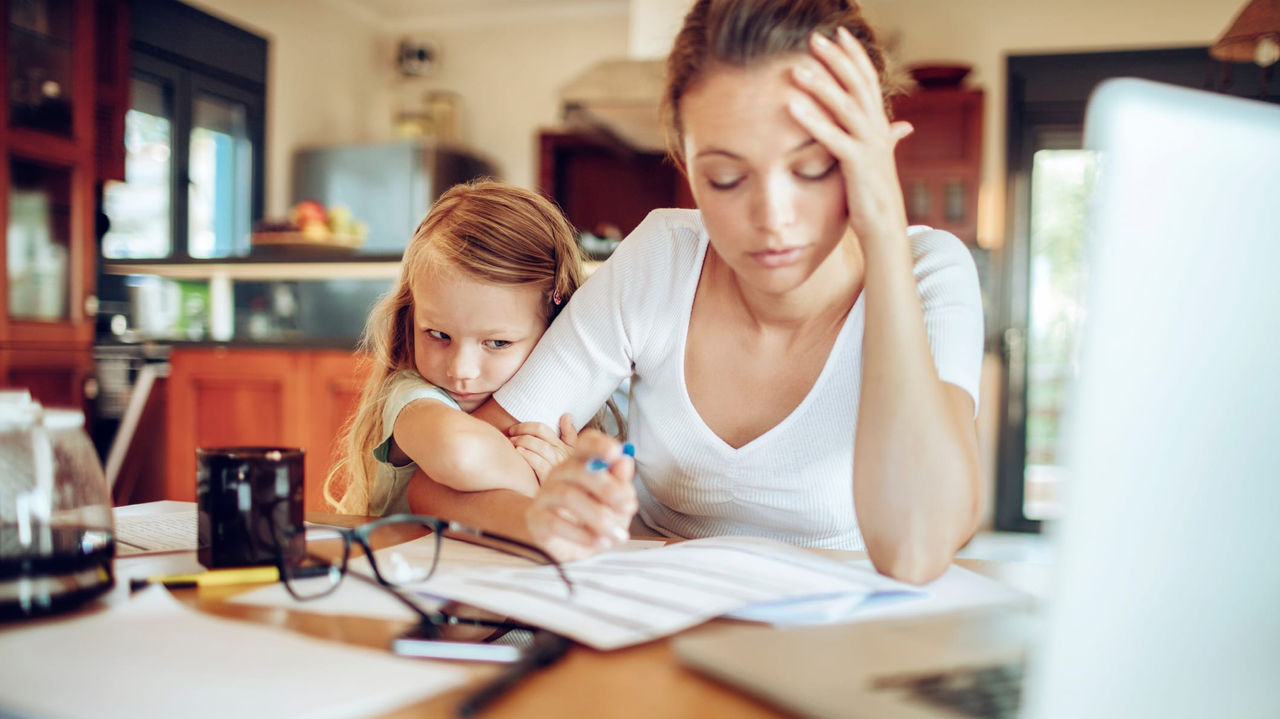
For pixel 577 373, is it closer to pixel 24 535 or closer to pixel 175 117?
pixel 24 535

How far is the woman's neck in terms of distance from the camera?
1.00m

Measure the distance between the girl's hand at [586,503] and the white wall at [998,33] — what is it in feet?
14.8

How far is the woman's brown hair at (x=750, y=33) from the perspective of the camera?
801mm

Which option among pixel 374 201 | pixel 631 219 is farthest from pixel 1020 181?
pixel 374 201

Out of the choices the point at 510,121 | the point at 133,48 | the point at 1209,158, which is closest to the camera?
the point at 1209,158

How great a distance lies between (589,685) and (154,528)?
64 cm

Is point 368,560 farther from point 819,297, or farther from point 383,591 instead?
point 819,297

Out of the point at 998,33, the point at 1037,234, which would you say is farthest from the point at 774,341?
the point at 998,33

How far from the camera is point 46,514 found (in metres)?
0.58

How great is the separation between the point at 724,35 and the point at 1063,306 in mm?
4622

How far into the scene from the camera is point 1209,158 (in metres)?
0.33

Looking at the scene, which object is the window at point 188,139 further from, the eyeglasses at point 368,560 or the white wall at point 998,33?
the eyeglasses at point 368,560

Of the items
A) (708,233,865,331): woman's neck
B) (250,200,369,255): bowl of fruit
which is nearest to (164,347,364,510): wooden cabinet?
(250,200,369,255): bowl of fruit

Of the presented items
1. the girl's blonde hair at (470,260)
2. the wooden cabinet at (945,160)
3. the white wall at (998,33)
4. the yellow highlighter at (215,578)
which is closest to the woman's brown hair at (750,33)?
the girl's blonde hair at (470,260)
